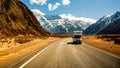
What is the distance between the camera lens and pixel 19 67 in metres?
12.0

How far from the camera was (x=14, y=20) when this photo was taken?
334ft

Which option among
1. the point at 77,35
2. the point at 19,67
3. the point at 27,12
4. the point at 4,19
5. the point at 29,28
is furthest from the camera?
the point at 27,12

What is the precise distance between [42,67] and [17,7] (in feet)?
346

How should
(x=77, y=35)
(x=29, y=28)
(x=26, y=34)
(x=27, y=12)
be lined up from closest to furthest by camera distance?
(x=77, y=35), (x=26, y=34), (x=29, y=28), (x=27, y=12)

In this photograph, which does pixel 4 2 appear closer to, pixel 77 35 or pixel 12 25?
pixel 12 25

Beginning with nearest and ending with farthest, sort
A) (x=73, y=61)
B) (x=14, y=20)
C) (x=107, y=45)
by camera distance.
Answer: (x=73, y=61) < (x=107, y=45) < (x=14, y=20)

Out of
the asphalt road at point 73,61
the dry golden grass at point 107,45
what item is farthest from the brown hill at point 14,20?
the asphalt road at point 73,61

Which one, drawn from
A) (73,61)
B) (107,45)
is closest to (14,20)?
(107,45)

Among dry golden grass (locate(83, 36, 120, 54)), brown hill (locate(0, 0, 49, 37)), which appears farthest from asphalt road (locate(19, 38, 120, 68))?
brown hill (locate(0, 0, 49, 37))

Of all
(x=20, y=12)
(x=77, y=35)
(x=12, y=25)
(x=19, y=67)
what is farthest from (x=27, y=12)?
(x=19, y=67)

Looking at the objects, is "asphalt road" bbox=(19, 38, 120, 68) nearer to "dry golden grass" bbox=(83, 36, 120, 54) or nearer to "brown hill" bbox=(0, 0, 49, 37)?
"dry golden grass" bbox=(83, 36, 120, 54)

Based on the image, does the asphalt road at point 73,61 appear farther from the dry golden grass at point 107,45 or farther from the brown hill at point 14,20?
the brown hill at point 14,20

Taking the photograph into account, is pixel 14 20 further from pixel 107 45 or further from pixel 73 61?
pixel 73 61

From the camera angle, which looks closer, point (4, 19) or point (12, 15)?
point (4, 19)
